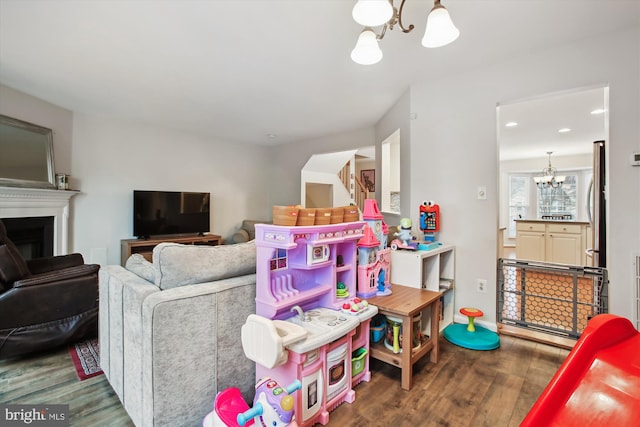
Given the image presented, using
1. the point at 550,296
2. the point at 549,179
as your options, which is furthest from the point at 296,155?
the point at 549,179

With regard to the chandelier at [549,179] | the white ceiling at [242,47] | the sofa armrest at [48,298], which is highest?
the white ceiling at [242,47]

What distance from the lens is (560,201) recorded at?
7.05 metres

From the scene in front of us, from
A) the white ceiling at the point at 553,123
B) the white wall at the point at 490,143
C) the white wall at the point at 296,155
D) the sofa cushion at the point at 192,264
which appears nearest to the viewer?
the sofa cushion at the point at 192,264

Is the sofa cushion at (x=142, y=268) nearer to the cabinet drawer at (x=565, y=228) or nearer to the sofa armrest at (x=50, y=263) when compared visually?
the sofa armrest at (x=50, y=263)

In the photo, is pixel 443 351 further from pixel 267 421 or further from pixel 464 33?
pixel 464 33

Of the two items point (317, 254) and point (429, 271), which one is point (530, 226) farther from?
point (317, 254)

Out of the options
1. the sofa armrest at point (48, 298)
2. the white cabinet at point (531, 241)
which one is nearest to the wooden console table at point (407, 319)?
the sofa armrest at point (48, 298)

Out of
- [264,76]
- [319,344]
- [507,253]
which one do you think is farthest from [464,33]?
[507,253]

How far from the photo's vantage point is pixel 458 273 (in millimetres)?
2719

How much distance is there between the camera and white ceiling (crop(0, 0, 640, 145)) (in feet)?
6.02

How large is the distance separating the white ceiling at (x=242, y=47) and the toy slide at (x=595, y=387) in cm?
195

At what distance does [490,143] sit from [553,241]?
3.37 metres

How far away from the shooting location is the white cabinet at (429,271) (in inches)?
89.9

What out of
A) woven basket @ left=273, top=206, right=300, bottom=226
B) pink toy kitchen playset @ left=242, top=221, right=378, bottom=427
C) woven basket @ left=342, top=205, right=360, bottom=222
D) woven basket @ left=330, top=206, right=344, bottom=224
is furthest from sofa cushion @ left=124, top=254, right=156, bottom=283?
woven basket @ left=342, top=205, right=360, bottom=222
